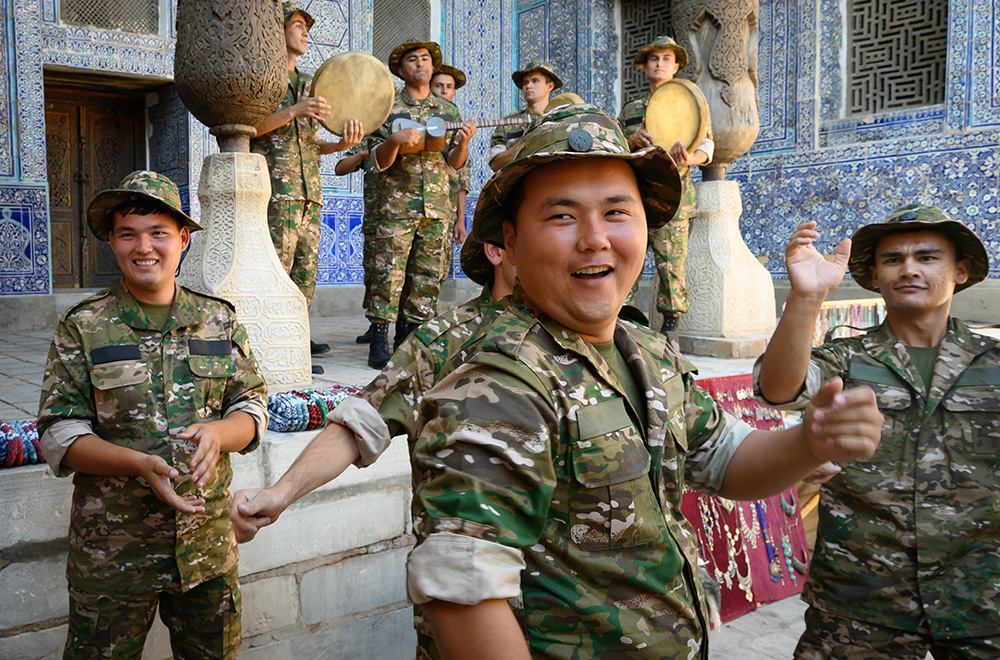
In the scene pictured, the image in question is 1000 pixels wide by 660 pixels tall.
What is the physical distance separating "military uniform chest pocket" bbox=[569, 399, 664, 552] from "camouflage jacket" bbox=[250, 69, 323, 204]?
3641mm

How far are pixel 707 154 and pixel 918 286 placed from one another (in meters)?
3.76

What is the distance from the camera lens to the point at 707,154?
19.1 feet

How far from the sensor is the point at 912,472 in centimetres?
216

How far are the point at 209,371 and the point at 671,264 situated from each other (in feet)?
13.4

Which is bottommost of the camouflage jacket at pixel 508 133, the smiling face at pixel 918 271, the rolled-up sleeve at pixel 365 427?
the rolled-up sleeve at pixel 365 427

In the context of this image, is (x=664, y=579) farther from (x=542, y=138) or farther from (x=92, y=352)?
(x=92, y=352)

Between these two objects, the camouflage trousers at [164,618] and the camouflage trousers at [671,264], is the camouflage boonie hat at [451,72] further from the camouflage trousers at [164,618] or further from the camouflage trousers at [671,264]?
the camouflage trousers at [164,618]

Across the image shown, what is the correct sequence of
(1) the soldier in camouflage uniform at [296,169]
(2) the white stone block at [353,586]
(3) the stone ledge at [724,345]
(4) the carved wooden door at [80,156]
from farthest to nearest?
(4) the carved wooden door at [80,156], (3) the stone ledge at [724,345], (1) the soldier in camouflage uniform at [296,169], (2) the white stone block at [353,586]

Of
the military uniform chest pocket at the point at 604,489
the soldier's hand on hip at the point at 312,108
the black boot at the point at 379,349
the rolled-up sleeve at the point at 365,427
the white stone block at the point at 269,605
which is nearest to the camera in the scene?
the military uniform chest pocket at the point at 604,489

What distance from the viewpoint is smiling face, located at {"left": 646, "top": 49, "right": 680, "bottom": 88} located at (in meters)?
5.79

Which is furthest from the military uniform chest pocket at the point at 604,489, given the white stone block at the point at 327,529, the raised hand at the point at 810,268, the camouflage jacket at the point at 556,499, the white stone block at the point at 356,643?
the white stone block at the point at 356,643

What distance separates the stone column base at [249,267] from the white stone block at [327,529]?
66 cm

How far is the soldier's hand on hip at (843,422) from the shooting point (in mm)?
1285

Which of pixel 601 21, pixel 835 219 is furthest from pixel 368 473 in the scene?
pixel 601 21
